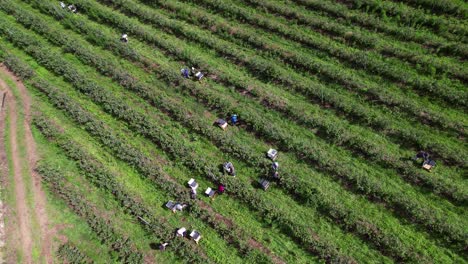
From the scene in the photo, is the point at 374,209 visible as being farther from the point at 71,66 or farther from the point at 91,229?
the point at 71,66

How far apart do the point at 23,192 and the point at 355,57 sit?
2403cm

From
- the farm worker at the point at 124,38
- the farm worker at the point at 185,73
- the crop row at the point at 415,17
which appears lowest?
the farm worker at the point at 185,73

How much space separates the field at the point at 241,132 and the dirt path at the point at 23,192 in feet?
0.26

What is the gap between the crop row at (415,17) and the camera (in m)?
26.4

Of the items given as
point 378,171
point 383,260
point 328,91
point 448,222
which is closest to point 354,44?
point 328,91

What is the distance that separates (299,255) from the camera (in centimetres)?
1842

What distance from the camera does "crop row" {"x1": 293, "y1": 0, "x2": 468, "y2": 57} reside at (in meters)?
25.6

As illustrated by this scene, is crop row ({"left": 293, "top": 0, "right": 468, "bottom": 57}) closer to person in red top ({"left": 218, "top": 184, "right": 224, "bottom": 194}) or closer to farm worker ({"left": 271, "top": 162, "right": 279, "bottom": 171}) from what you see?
farm worker ({"left": 271, "top": 162, "right": 279, "bottom": 171})

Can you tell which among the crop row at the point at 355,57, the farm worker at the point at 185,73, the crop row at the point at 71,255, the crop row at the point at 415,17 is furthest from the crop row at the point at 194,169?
the crop row at the point at 415,17

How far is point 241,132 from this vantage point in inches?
916

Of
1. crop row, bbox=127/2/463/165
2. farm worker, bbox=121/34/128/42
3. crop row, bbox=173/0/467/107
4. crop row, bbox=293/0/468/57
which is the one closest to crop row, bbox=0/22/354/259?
farm worker, bbox=121/34/128/42

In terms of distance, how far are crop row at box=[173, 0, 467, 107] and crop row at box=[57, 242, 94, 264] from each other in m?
16.9

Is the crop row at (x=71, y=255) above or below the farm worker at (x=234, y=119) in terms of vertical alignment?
below

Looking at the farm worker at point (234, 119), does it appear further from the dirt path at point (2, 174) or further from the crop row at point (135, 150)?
the dirt path at point (2, 174)
